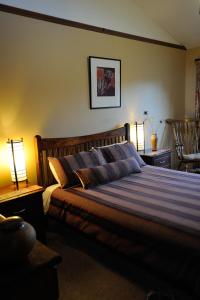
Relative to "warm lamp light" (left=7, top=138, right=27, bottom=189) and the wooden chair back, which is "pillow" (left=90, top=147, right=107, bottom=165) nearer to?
"warm lamp light" (left=7, top=138, right=27, bottom=189)

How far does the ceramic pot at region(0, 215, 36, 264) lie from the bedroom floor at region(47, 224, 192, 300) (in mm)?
1015

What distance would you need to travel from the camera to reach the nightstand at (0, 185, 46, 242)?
7.69ft

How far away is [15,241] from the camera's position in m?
1.20

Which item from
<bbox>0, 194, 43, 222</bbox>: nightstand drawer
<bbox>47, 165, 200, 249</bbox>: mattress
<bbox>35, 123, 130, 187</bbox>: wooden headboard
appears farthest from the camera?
<bbox>35, 123, 130, 187</bbox>: wooden headboard

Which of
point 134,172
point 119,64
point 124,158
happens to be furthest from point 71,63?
point 134,172

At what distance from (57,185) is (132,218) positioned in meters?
1.13

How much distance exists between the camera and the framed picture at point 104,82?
11.3 ft

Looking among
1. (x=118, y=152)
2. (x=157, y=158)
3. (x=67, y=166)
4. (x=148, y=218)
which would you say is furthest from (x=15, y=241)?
(x=157, y=158)

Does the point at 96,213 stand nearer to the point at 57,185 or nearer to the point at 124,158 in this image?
the point at 57,185

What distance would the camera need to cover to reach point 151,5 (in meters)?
3.82

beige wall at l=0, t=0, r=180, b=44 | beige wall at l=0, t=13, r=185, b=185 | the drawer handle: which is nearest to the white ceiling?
beige wall at l=0, t=0, r=180, b=44

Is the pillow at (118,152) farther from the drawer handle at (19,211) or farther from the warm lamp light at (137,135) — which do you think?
the drawer handle at (19,211)

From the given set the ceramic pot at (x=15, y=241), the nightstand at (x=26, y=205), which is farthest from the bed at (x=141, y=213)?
the ceramic pot at (x=15, y=241)

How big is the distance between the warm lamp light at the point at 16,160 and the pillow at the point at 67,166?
1.07 ft
